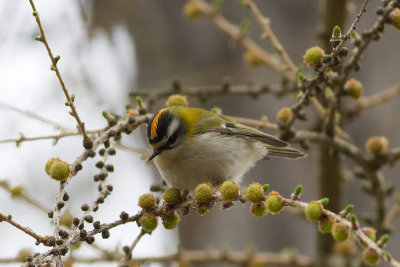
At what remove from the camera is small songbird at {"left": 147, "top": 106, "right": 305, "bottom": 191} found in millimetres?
3020

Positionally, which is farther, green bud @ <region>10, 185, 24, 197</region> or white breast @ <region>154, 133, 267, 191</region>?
white breast @ <region>154, 133, 267, 191</region>

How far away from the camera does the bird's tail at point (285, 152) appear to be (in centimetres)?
343

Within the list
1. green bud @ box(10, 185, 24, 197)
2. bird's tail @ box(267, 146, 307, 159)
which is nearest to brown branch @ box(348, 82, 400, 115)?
bird's tail @ box(267, 146, 307, 159)

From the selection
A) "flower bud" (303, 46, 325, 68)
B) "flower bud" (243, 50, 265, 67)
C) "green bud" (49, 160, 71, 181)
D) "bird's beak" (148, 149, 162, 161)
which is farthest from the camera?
"flower bud" (243, 50, 265, 67)

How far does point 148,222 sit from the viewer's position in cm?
199

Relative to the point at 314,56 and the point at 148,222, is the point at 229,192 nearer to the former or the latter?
the point at 148,222

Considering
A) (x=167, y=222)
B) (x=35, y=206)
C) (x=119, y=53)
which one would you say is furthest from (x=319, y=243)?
(x=119, y=53)

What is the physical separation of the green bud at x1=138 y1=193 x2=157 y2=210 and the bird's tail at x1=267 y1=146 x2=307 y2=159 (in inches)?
63.4

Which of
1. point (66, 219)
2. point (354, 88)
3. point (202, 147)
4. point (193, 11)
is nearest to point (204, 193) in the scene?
point (66, 219)

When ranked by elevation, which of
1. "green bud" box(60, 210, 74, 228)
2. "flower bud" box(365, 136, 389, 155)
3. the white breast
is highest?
the white breast

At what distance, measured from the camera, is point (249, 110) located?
5.12 metres

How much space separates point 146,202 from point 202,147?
51.7 inches

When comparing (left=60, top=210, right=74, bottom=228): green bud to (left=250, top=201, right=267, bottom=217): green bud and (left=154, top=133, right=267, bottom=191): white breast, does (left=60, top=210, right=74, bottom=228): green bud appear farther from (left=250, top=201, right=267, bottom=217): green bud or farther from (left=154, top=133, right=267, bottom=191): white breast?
(left=250, top=201, right=267, bottom=217): green bud

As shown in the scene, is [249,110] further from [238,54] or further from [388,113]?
[388,113]
